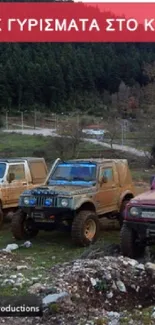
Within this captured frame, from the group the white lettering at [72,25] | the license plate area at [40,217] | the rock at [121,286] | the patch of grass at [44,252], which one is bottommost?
the patch of grass at [44,252]

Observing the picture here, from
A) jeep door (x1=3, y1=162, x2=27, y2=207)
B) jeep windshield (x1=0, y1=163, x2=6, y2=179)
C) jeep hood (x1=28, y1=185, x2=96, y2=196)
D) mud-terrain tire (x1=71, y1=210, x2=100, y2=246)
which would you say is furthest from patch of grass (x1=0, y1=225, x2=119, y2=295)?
jeep windshield (x1=0, y1=163, x2=6, y2=179)

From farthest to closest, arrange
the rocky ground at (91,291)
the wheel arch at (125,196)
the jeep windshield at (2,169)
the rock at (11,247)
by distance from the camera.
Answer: the jeep windshield at (2,169) < the wheel arch at (125,196) < the rock at (11,247) < the rocky ground at (91,291)

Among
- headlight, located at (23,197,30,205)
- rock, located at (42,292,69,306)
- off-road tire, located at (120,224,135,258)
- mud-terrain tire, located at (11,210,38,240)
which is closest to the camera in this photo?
rock, located at (42,292,69,306)

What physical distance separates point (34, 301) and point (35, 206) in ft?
15.2

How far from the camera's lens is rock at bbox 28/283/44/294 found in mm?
6660

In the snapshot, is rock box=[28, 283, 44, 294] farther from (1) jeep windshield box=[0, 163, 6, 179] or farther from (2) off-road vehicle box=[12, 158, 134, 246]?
(1) jeep windshield box=[0, 163, 6, 179]

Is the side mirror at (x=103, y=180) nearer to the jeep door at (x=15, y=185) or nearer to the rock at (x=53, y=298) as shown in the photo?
the jeep door at (x=15, y=185)

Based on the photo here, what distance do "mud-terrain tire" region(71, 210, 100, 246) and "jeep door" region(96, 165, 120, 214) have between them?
695 mm

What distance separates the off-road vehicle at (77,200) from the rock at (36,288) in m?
3.64

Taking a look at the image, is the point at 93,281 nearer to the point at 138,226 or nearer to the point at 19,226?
the point at 138,226

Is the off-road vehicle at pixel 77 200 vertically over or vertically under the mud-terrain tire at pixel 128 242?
over

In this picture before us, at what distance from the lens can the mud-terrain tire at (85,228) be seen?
10.5 m

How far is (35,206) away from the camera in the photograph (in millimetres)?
10852

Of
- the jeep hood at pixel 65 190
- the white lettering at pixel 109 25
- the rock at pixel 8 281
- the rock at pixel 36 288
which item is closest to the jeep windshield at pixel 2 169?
the jeep hood at pixel 65 190
